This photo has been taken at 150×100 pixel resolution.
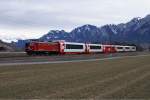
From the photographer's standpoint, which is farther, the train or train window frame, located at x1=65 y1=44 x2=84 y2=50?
train window frame, located at x1=65 y1=44 x2=84 y2=50

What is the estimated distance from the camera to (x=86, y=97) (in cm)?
1769

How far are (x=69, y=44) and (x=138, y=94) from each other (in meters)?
66.8

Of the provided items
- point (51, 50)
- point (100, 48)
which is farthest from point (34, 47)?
point (100, 48)

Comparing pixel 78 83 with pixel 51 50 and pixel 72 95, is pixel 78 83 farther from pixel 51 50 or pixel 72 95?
pixel 51 50

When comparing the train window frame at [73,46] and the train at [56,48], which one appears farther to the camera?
the train window frame at [73,46]

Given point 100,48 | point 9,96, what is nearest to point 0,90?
point 9,96

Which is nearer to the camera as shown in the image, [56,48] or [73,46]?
[56,48]

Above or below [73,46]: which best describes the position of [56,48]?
below

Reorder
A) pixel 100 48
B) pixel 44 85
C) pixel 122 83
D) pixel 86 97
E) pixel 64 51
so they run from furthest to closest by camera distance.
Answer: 1. pixel 100 48
2. pixel 64 51
3. pixel 122 83
4. pixel 44 85
5. pixel 86 97

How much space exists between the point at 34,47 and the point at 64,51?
9.09 meters

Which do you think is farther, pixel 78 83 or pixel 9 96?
pixel 78 83

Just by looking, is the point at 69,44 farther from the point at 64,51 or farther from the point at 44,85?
the point at 44,85

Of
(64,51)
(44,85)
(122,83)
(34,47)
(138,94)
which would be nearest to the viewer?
(138,94)

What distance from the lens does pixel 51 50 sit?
260ft
